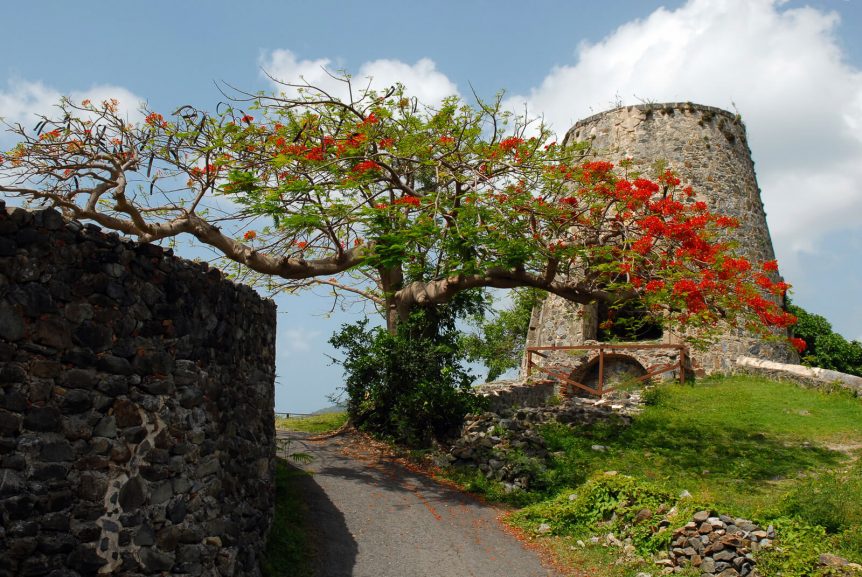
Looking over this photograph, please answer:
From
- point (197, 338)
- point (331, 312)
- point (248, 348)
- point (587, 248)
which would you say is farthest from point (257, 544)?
point (331, 312)

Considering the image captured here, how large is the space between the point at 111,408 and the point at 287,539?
3.94 metres

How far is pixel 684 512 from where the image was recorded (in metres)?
10.0

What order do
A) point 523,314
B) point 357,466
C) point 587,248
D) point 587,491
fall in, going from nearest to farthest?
point 587,491
point 357,466
point 587,248
point 523,314

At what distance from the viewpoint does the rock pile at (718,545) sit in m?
9.12

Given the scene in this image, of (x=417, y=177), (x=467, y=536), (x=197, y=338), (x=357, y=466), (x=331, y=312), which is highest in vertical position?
(x=417, y=177)

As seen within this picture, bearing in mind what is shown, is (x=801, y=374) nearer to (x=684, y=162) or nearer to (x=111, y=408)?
(x=684, y=162)

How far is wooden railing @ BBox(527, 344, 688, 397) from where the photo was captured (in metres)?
20.4

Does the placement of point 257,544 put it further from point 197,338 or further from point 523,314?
point 523,314

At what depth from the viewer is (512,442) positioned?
1380 cm

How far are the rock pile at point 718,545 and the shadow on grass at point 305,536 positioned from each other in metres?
4.08

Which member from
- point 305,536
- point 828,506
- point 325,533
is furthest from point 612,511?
point 305,536

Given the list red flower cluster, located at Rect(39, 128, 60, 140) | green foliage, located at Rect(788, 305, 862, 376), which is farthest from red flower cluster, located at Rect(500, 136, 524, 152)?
green foliage, located at Rect(788, 305, 862, 376)

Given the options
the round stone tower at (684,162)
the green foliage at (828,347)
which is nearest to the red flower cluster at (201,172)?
the round stone tower at (684,162)

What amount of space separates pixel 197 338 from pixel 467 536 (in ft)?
18.5
